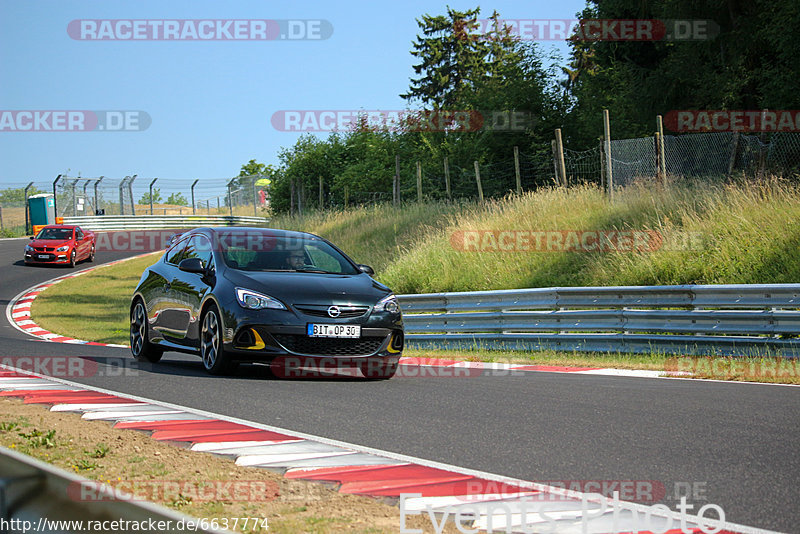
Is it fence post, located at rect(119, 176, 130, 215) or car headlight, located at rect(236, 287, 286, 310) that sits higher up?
fence post, located at rect(119, 176, 130, 215)

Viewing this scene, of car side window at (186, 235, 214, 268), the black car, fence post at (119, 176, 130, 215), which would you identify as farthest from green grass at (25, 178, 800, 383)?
fence post at (119, 176, 130, 215)

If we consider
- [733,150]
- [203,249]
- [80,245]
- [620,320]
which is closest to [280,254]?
[203,249]

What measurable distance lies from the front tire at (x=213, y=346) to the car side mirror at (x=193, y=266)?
520 millimetres

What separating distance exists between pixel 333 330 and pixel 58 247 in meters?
30.1

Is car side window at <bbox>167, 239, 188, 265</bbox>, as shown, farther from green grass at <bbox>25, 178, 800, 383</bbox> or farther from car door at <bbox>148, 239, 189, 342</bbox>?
green grass at <bbox>25, 178, 800, 383</bbox>

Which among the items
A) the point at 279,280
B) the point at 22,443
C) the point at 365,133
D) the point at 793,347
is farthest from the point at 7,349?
the point at 365,133

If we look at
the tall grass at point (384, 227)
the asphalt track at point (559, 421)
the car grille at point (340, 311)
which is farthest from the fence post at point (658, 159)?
the car grille at point (340, 311)

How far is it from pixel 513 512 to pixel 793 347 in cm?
792

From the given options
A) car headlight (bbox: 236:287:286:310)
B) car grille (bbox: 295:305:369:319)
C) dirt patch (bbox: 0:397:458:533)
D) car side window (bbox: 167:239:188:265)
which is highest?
car side window (bbox: 167:239:188:265)

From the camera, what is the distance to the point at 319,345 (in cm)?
863

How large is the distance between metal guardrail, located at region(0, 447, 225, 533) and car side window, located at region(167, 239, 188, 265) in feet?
27.4

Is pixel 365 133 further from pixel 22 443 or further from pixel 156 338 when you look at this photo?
pixel 22 443

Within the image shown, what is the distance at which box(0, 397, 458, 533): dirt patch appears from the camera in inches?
152

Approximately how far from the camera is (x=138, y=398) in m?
7.59
